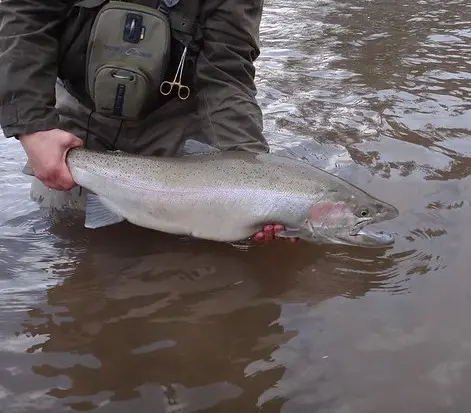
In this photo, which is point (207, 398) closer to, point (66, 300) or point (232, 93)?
point (66, 300)

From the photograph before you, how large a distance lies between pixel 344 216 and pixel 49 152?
140cm

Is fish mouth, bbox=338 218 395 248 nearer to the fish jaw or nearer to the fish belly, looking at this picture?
the fish jaw

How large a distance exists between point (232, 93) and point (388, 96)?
252 cm

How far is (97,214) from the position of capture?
10.1ft

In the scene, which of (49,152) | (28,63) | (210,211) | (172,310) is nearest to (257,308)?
(172,310)

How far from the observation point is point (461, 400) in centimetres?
212

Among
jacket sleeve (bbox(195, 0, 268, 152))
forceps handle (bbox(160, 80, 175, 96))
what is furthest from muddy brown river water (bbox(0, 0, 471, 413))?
forceps handle (bbox(160, 80, 175, 96))

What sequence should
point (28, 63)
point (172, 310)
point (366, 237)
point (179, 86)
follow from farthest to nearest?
point (179, 86)
point (28, 63)
point (366, 237)
point (172, 310)

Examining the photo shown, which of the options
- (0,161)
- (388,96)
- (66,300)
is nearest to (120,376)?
(66,300)

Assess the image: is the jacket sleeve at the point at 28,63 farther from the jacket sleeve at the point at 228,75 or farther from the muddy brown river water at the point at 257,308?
the jacket sleeve at the point at 228,75

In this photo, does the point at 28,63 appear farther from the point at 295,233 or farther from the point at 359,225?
the point at 359,225

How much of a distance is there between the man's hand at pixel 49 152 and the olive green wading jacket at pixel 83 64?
0.05 meters

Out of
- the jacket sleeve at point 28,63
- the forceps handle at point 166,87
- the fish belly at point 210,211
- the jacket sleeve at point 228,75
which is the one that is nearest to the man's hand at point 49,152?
the jacket sleeve at point 28,63

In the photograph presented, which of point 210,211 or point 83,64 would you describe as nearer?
point 210,211
